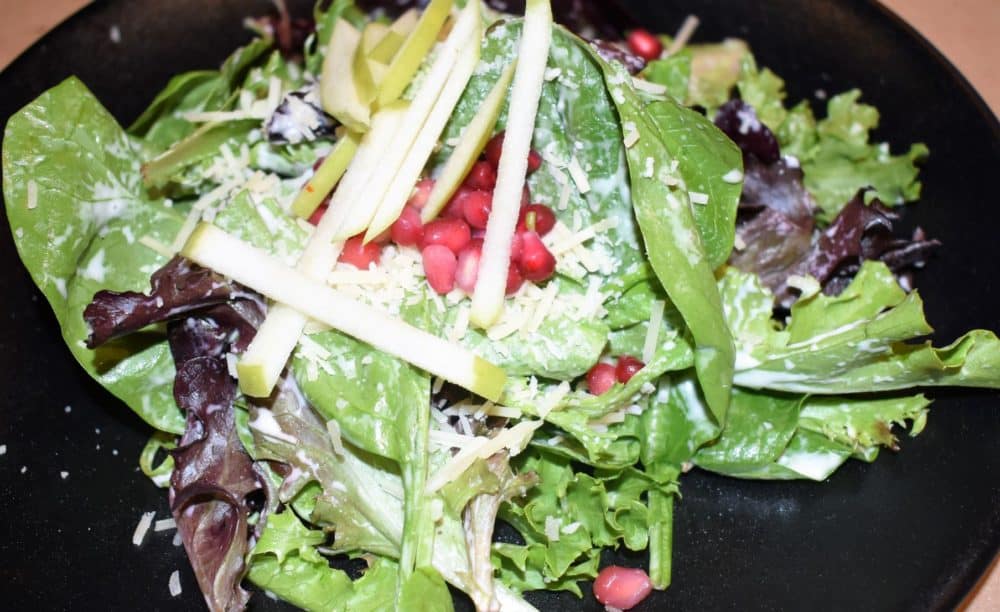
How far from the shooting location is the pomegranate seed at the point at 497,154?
6.06ft

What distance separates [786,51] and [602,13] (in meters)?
0.50

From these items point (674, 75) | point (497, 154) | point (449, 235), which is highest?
point (674, 75)

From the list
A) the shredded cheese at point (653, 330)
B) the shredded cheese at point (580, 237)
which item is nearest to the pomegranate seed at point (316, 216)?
the shredded cheese at point (580, 237)

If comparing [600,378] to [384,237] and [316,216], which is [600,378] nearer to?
[384,237]

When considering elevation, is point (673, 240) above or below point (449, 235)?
above

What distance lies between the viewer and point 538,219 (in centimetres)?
182

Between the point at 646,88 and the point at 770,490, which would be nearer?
the point at 646,88

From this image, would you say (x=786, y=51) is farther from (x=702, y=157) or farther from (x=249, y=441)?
(x=249, y=441)

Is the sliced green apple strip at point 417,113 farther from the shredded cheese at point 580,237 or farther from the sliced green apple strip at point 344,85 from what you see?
the shredded cheese at point 580,237

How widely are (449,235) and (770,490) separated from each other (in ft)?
2.68

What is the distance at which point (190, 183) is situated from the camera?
6.77 feet

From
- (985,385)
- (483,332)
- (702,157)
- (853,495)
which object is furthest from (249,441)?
(985,385)

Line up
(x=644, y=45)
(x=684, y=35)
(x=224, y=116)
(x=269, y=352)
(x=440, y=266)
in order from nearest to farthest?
(x=269, y=352) → (x=440, y=266) → (x=224, y=116) → (x=644, y=45) → (x=684, y=35)

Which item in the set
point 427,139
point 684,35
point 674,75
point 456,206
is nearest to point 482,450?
point 456,206
